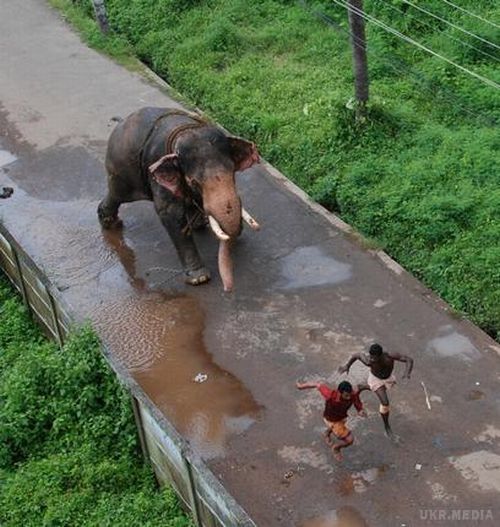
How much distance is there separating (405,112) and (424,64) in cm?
147

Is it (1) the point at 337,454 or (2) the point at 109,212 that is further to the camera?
(2) the point at 109,212

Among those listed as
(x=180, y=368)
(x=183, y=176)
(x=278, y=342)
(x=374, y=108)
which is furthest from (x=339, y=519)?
(x=374, y=108)

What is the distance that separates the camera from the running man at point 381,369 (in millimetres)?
7773

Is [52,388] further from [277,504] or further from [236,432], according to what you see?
[277,504]

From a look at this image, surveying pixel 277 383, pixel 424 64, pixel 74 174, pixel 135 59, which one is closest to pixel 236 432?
pixel 277 383

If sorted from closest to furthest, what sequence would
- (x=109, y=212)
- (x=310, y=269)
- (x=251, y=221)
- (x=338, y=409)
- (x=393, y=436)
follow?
(x=338, y=409) < (x=393, y=436) < (x=251, y=221) < (x=310, y=269) < (x=109, y=212)

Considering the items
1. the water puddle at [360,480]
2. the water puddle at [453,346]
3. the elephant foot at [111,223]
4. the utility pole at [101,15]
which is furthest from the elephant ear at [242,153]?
the utility pole at [101,15]

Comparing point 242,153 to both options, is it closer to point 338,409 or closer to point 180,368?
point 180,368

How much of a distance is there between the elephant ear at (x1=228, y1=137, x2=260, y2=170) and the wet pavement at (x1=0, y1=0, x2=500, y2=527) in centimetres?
117

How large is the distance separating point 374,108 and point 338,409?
18.0ft

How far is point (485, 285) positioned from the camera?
32.3 ft

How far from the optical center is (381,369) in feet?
25.7

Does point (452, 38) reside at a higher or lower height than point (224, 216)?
lower

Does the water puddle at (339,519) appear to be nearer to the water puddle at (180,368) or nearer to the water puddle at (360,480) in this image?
the water puddle at (360,480)
